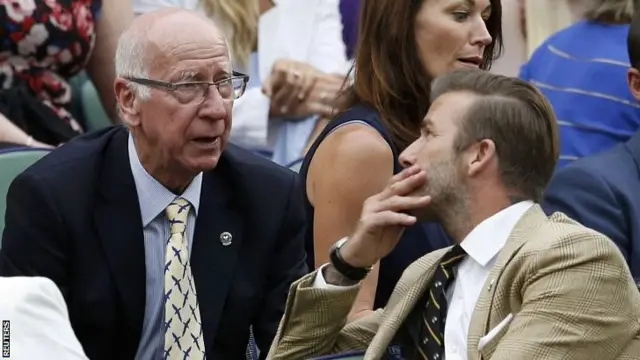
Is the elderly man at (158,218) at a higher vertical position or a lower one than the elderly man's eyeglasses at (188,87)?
lower

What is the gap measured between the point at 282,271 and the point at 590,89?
1842mm

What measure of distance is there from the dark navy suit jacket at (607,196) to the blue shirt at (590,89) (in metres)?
0.81

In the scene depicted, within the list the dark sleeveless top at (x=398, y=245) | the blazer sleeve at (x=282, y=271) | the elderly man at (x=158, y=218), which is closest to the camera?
the elderly man at (x=158, y=218)

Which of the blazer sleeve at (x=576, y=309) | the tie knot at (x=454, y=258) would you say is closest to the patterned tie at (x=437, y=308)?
the tie knot at (x=454, y=258)

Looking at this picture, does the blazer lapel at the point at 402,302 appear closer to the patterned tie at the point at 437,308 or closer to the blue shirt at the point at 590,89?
the patterned tie at the point at 437,308

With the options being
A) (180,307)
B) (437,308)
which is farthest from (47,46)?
(437,308)

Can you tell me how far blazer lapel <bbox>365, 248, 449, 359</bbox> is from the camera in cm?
361

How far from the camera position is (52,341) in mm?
2316

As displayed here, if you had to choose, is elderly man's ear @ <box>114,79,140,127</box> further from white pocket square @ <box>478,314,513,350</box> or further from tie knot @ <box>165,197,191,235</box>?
white pocket square @ <box>478,314,513,350</box>

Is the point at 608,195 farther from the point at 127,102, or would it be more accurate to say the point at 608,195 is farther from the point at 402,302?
the point at 127,102

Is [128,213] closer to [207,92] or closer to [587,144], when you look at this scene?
[207,92]

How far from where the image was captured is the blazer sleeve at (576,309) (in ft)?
10.8

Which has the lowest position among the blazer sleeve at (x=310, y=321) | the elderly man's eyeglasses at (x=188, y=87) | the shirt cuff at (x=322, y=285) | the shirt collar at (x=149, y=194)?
the blazer sleeve at (x=310, y=321)

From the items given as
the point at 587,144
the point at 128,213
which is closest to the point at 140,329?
the point at 128,213
